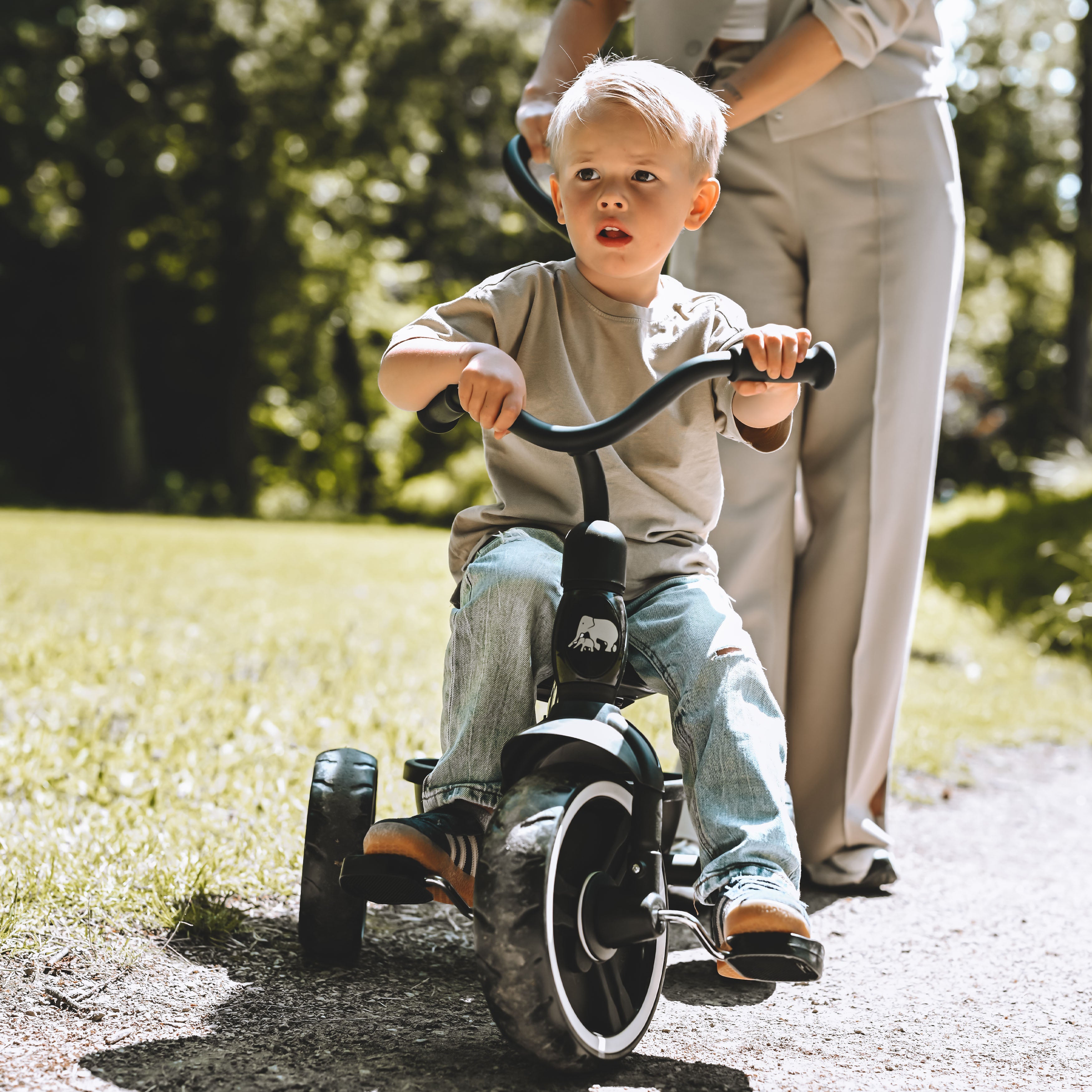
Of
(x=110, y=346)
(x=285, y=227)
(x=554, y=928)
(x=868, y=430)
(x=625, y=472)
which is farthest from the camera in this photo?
(x=285, y=227)

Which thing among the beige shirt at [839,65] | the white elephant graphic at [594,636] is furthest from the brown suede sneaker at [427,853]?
the beige shirt at [839,65]

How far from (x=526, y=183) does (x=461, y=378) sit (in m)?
0.84

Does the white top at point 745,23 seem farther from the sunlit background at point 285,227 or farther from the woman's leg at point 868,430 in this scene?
the sunlit background at point 285,227

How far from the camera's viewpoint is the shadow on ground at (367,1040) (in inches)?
71.4

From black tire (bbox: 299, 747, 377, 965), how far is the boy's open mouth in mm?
1100

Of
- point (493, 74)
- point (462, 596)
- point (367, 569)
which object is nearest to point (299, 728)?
point (462, 596)

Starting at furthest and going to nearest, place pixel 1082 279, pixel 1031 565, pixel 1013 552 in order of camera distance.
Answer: pixel 1082 279 < pixel 1013 552 < pixel 1031 565

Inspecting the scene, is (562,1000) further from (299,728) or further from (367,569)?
(367,569)

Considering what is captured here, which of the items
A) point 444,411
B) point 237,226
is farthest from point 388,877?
point 237,226

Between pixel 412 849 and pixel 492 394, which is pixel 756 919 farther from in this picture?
pixel 492 394

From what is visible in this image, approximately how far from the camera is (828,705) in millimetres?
3146

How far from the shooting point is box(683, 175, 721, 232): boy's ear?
2.24 m

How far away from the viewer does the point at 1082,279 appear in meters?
16.3

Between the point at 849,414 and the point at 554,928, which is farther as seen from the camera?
the point at 849,414
